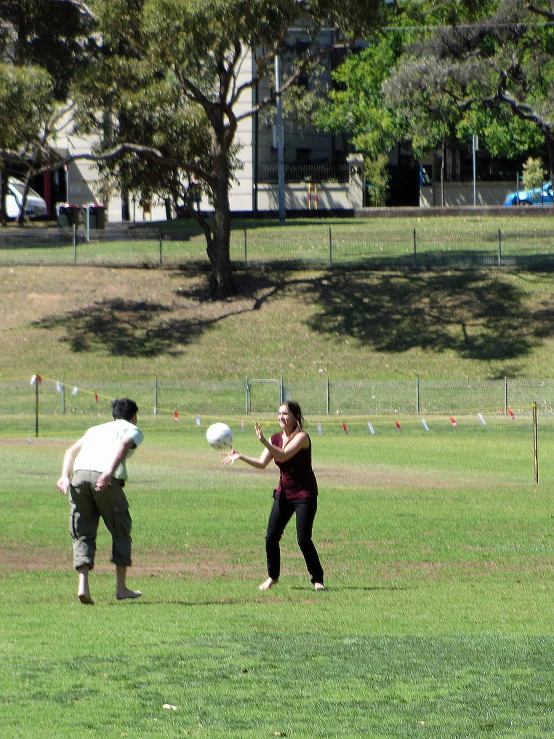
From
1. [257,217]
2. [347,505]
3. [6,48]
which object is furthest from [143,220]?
[347,505]

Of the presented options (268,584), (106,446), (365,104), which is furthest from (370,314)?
(106,446)

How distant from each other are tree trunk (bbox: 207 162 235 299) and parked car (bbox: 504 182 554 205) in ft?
87.7

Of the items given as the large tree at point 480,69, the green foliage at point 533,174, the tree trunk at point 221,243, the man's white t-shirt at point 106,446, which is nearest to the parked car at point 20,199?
the tree trunk at point 221,243

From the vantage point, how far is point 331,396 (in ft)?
118

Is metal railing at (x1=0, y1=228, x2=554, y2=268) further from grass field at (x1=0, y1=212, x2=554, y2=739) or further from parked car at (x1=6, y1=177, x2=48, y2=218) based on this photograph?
grass field at (x1=0, y1=212, x2=554, y2=739)

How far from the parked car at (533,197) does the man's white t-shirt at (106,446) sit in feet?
193

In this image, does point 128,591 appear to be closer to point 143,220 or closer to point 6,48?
point 6,48

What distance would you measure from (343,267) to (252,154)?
2029 cm

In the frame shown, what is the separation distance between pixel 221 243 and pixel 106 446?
1383 inches

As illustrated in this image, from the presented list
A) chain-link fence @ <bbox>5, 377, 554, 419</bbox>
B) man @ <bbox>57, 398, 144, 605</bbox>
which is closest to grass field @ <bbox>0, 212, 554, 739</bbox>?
man @ <bbox>57, 398, 144, 605</bbox>

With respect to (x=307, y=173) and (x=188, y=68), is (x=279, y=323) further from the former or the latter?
(x=307, y=173)

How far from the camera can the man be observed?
9578 millimetres

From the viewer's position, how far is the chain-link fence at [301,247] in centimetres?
4775

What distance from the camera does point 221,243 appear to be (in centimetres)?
4431
